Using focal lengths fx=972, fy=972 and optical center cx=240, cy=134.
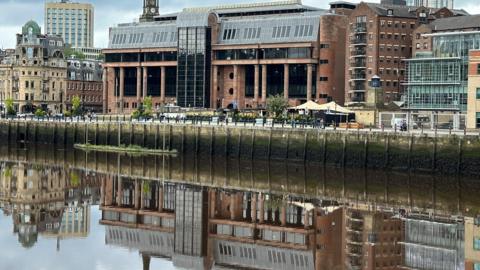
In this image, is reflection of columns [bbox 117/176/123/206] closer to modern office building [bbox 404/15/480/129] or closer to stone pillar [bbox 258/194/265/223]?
stone pillar [bbox 258/194/265/223]

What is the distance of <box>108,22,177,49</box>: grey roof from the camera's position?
535ft

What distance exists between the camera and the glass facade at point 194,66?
513 feet

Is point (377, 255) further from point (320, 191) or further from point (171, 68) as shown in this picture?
point (171, 68)

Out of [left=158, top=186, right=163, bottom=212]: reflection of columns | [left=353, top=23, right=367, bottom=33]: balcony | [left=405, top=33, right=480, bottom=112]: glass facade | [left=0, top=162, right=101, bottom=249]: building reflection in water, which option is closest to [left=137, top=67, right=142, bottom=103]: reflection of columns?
[left=353, top=23, right=367, bottom=33]: balcony

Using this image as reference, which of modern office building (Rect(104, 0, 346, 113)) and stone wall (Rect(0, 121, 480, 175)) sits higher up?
modern office building (Rect(104, 0, 346, 113))

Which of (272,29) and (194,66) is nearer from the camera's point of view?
(272,29)

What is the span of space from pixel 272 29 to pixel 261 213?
3691 inches

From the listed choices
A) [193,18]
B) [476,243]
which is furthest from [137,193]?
[193,18]

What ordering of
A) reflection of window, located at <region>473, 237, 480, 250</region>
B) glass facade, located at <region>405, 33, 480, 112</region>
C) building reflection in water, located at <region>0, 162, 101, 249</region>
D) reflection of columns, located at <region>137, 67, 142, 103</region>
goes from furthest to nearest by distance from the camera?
reflection of columns, located at <region>137, 67, 142, 103</region> < glass facade, located at <region>405, 33, 480, 112</region> < building reflection in water, located at <region>0, 162, 101, 249</region> < reflection of window, located at <region>473, 237, 480, 250</region>

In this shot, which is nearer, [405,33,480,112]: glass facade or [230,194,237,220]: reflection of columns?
[230,194,237,220]: reflection of columns

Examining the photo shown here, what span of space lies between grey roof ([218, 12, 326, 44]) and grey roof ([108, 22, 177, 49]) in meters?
10.2

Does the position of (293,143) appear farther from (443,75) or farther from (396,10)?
(396,10)

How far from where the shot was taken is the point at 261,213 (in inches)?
2347

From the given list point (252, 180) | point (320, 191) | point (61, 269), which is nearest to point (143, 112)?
point (252, 180)
